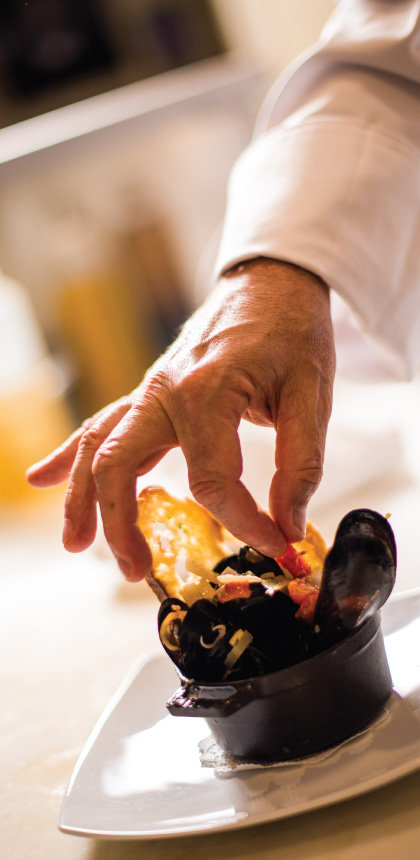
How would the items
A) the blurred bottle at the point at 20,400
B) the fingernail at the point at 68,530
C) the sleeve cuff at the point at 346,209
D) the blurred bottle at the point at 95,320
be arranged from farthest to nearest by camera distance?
the blurred bottle at the point at 95,320
the blurred bottle at the point at 20,400
the sleeve cuff at the point at 346,209
the fingernail at the point at 68,530

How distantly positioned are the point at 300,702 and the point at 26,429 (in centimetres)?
108

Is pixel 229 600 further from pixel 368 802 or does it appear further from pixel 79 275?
pixel 79 275

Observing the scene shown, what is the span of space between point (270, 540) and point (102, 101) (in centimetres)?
134

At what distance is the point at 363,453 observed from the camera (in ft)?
3.03

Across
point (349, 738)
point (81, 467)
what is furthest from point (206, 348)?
point (349, 738)

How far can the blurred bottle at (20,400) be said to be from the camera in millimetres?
1410

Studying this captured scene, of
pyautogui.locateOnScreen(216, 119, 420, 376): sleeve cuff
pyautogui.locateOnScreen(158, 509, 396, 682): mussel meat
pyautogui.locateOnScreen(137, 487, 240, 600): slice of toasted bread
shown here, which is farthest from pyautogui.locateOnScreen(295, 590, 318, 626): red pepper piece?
pyautogui.locateOnScreen(216, 119, 420, 376): sleeve cuff

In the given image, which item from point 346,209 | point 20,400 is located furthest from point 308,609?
point 20,400

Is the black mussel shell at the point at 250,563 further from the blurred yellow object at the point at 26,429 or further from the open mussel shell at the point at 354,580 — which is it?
the blurred yellow object at the point at 26,429

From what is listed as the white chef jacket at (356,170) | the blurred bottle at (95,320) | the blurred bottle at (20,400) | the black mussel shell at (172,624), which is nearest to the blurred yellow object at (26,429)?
the blurred bottle at (20,400)

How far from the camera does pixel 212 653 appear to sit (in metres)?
0.43

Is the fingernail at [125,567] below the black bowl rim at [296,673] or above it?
above

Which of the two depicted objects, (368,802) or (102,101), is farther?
(102,101)

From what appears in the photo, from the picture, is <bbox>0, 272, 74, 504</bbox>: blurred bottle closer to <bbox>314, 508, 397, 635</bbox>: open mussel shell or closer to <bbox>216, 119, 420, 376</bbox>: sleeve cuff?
<bbox>216, 119, 420, 376</bbox>: sleeve cuff
